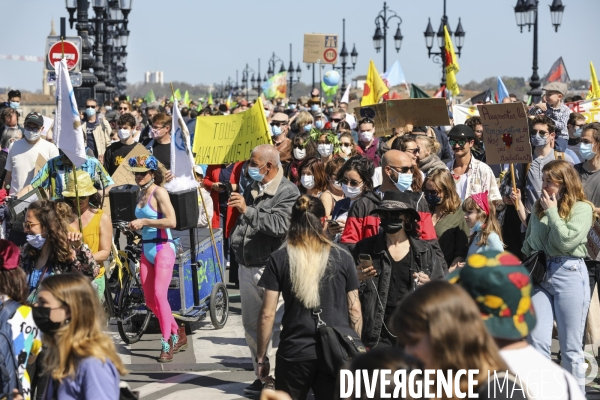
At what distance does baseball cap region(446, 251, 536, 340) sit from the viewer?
3.18 metres

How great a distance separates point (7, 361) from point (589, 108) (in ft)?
43.0

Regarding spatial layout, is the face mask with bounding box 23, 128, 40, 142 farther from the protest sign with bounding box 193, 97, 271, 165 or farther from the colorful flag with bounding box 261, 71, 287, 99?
the colorful flag with bounding box 261, 71, 287, 99

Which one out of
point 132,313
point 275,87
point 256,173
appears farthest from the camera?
point 275,87

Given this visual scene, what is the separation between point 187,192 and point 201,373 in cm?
174

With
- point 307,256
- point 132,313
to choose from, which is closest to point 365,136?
point 132,313

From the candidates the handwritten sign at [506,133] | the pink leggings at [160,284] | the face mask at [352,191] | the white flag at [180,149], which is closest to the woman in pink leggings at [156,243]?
the pink leggings at [160,284]

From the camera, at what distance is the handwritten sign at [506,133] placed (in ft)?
28.1

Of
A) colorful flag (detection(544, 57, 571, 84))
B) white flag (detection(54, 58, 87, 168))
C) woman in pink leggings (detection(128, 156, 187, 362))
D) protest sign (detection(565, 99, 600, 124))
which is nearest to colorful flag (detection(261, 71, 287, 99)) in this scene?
colorful flag (detection(544, 57, 571, 84))

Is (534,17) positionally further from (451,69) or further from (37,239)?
(37,239)

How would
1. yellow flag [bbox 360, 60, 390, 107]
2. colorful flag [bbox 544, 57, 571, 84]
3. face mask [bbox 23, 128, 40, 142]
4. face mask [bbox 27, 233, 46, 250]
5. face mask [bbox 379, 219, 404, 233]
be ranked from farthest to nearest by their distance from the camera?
colorful flag [bbox 544, 57, 571, 84] → yellow flag [bbox 360, 60, 390, 107] → face mask [bbox 23, 128, 40, 142] → face mask [bbox 27, 233, 46, 250] → face mask [bbox 379, 219, 404, 233]

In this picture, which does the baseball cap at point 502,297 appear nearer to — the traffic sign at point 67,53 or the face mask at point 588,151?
the face mask at point 588,151

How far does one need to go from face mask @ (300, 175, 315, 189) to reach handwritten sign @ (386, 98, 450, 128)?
9.70 feet

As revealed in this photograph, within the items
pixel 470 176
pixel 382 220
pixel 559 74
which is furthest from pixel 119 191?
pixel 559 74

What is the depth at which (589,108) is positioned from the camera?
16.1 m
